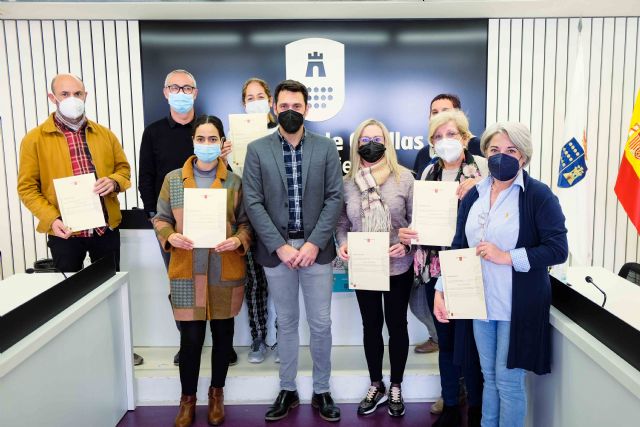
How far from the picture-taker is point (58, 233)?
271 cm

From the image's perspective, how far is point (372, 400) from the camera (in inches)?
113

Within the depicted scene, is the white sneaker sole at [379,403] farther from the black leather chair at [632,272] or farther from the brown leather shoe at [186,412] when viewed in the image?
the black leather chair at [632,272]

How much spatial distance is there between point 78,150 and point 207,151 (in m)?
0.82

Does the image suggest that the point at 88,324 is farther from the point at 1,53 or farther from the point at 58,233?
the point at 1,53

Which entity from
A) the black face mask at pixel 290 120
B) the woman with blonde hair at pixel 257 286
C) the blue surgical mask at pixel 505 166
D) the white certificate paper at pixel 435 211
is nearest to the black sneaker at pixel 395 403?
the woman with blonde hair at pixel 257 286

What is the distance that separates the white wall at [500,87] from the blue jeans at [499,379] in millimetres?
2995

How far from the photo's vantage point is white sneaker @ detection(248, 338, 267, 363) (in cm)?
325

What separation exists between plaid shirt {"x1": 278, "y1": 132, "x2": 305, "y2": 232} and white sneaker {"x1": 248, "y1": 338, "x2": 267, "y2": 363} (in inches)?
41.4

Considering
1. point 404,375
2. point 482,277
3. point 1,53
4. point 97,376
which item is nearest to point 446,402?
point 404,375

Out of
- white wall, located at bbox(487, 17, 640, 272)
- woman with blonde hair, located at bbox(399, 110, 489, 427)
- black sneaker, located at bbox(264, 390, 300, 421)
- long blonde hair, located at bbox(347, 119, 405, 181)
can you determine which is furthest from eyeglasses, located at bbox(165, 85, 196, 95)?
white wall, located at bbox(487, 17, 640, 272)

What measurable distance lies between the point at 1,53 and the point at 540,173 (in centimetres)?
520

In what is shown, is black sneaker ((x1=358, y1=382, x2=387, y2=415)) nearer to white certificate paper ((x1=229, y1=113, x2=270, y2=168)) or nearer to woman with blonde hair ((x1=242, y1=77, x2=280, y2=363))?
woman with blonde hair ((x1=242, y1=77, x2=280, y2=363))

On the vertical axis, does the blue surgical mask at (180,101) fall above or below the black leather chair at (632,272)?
above

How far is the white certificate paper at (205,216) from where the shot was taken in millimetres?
2543
